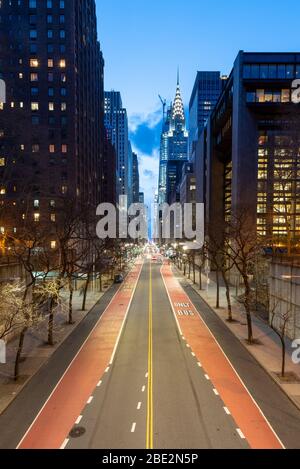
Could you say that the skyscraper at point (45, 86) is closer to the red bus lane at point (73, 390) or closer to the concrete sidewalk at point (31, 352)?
the concrete sidewalk at point (31, 352)

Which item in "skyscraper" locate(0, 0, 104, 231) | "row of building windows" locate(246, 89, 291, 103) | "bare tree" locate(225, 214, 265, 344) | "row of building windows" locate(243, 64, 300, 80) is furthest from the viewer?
"skyscraper" locate(0, 0, 104, 231)

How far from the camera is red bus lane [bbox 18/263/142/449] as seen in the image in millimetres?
12117

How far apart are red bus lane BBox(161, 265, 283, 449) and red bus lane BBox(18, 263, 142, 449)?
6.31 metres

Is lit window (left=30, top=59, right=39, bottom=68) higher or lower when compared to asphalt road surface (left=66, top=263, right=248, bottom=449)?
higher

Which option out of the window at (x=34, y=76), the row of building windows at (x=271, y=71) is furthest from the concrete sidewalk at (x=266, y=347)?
the window at (x=34, y=76)

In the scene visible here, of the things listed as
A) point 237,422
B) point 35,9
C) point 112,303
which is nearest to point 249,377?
point 237,422

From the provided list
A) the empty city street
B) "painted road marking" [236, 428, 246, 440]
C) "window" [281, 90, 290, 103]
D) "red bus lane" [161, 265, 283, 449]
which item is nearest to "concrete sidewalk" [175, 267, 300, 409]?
the empty city street

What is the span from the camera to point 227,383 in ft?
54.6

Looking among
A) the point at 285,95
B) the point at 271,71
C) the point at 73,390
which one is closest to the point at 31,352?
the point at 73,390

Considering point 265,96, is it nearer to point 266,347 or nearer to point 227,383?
point 266,347

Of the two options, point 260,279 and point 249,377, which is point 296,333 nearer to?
point 249,377

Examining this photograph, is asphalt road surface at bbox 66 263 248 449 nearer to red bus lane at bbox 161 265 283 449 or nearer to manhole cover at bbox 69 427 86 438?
manhole cover at bbox 69 427 86 438

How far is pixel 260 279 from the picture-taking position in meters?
35.8
